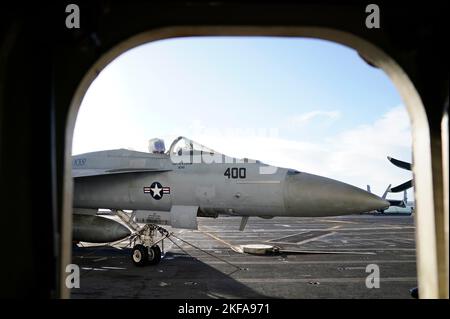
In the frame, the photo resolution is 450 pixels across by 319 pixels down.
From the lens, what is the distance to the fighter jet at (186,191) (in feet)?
32.6

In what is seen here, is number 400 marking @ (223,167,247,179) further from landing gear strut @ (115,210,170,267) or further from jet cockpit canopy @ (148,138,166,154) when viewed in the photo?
landing gear strut @ (115,210,170,267)

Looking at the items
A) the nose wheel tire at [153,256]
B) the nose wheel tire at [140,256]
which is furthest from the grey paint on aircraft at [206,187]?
the nose wheel tire at [153,256]

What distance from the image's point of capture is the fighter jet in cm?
992

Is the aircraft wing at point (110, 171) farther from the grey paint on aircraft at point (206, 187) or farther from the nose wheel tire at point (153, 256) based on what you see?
the nose wheel tire at point (153, 256)

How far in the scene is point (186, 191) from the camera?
1124 cm

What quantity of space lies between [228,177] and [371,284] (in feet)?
15.6

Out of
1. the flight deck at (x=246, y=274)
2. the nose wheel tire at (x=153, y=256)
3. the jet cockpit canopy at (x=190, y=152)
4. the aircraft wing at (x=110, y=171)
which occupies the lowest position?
the flight deck at (x=246, y=274)

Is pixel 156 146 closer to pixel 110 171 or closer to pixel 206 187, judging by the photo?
pixel 110 171

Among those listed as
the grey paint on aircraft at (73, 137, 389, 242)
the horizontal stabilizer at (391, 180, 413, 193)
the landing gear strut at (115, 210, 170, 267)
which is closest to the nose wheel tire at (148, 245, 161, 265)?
the landing gear strut at (115, 210, 170, 267)

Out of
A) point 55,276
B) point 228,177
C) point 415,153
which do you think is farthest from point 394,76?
point 228,177

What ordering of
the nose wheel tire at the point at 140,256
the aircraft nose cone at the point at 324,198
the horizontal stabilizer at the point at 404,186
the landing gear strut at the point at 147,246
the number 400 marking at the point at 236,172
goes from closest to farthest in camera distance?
the aircraft nose cone at the point at 324,198, the number 400 marking at the point at 236,172, the nose wheel tire at the point at 140,256, the landing gear strut at the point at 147,246, the horizontal stabilizer at the point at 404,186

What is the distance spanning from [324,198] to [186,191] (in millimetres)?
4054

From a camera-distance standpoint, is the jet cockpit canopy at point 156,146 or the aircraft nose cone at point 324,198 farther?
Result: the jet cockpit canopy at point 156,146

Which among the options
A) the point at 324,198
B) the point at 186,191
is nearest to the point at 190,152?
the point at 186,191
